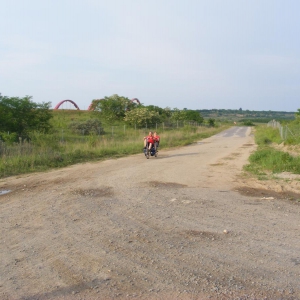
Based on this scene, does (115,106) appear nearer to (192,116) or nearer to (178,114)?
(178,114)

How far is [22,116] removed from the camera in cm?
2358

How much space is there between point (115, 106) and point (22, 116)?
25.3 m

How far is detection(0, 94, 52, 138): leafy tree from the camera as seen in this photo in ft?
72.6

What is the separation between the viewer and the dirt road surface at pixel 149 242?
430 cm

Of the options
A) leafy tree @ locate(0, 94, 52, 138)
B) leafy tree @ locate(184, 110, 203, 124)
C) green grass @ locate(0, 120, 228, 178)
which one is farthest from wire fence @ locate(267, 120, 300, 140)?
leafy tree @ locate(184, 110, 203, 124)

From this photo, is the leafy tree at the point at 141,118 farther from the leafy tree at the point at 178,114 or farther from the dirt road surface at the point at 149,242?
the dirt road surface at the point at 149,242

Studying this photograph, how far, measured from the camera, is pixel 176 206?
8.04 metres

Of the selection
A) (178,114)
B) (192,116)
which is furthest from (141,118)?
(192,116)

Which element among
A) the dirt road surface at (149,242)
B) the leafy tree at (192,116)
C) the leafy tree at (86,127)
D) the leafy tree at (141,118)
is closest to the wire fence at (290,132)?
the dirt road surface at (149,242)

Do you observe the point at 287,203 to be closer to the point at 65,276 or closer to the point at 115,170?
the point at 65,276

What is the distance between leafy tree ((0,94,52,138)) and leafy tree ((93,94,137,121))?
23.2 m

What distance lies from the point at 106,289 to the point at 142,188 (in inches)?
231

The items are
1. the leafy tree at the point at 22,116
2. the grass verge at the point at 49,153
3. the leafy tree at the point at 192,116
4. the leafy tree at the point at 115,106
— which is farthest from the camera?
the leafy tree at the point at 192,116

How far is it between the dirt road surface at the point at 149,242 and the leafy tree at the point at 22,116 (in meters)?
12.4
